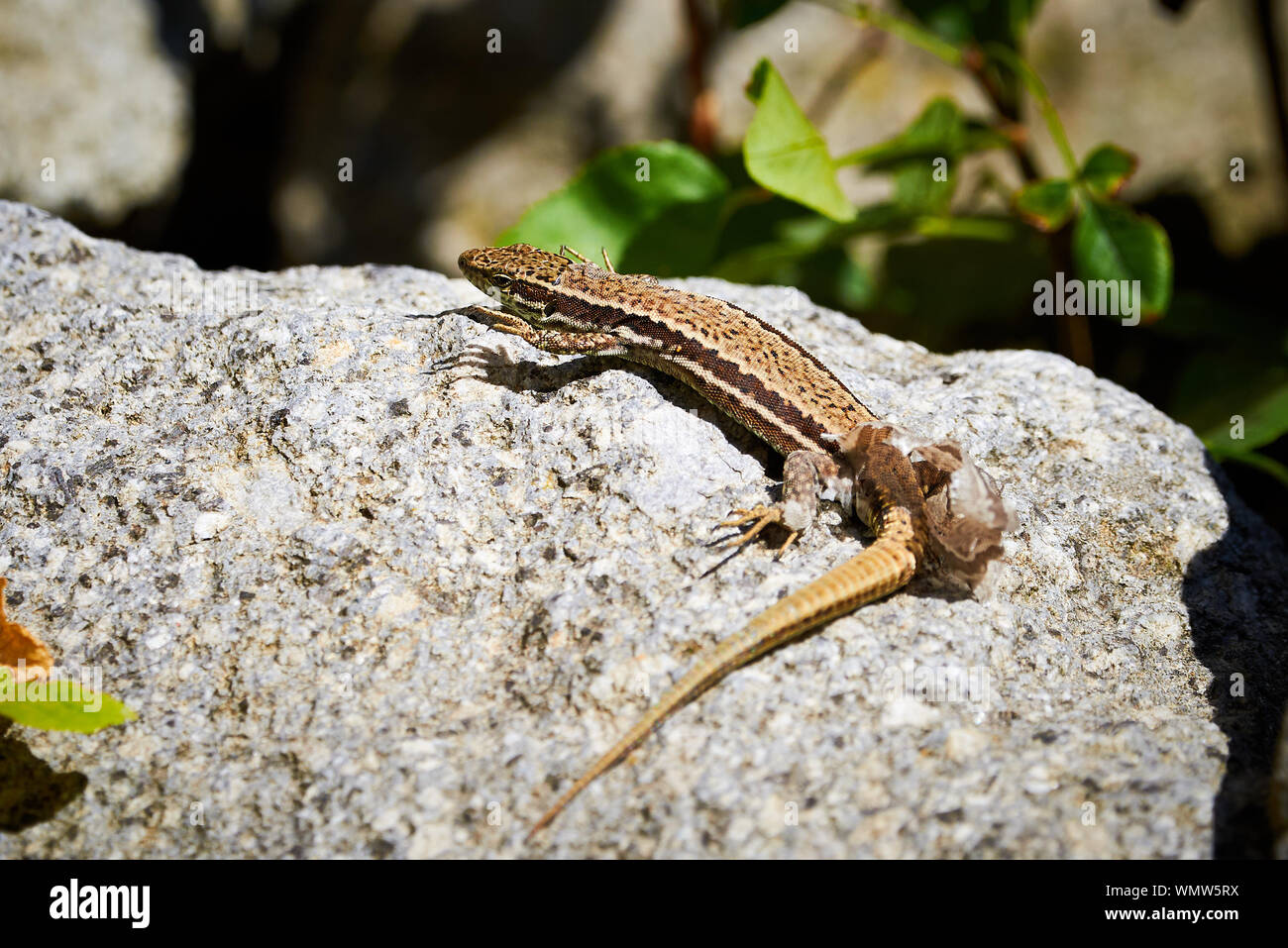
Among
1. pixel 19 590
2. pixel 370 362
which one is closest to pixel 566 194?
pixel 370 362

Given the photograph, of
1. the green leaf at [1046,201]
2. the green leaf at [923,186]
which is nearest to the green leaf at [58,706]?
the green leaf at [1046,201]

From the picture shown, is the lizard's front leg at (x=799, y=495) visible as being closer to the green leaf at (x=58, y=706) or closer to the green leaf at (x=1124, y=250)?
the green leaf at (x=58, y=706)

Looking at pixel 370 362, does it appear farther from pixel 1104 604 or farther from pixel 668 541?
pixel 1104 604

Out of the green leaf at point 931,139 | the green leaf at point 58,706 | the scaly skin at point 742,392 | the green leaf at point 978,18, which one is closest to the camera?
the green leaf at point 58,706

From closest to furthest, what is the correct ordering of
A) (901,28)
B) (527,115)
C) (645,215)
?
(645,215), (901,28), (527,115)

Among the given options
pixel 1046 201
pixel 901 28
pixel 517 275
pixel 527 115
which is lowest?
pixel 517 275

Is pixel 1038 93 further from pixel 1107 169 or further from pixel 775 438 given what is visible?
pixel 775 438

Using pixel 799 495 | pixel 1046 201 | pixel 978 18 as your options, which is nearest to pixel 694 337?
pixel 799 495

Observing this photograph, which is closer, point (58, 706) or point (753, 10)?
point (58, 706)
